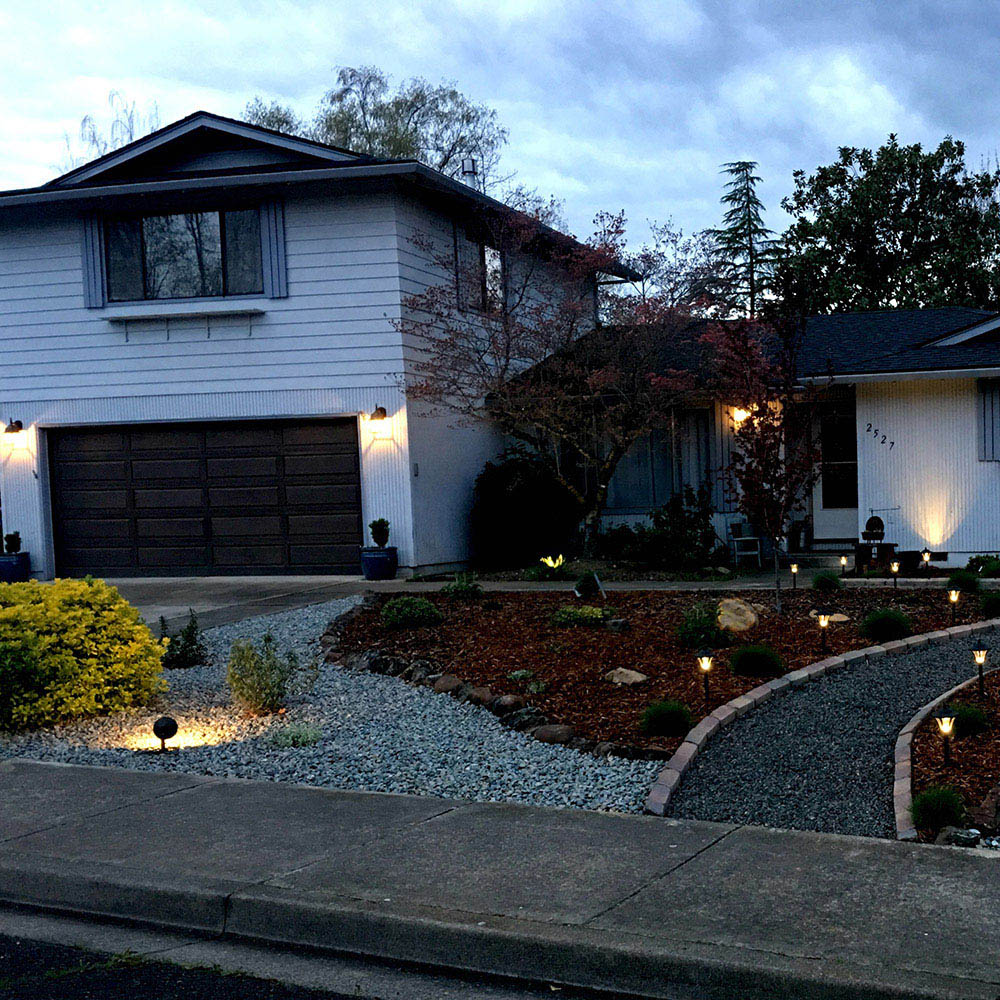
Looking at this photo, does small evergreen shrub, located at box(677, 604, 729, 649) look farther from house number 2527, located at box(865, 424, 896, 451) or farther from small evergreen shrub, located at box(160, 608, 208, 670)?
house number 2527, located at box(865, 424, 896, 451)

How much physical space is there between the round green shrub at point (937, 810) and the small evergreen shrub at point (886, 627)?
455 centimetres

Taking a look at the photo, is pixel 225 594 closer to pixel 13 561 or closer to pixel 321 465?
pixel 321 465

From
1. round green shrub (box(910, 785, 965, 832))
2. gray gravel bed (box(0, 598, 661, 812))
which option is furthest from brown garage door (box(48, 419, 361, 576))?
round green shrub (box(910, 785, 965, 832))

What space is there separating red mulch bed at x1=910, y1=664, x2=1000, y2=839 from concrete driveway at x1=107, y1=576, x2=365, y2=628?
7.69 meters

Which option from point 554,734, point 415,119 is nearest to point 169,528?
point 554,734

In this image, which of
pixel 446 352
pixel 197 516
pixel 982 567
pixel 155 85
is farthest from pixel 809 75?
pixel 155 85

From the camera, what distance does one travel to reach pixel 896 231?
30781mm

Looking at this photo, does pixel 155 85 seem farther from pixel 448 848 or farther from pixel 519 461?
pixel 448 848

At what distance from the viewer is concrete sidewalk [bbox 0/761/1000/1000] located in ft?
13.3

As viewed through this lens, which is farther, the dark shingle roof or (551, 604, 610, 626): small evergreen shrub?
the dark shingle roof

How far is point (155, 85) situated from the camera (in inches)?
1164

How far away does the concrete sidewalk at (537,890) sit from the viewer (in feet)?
13.3

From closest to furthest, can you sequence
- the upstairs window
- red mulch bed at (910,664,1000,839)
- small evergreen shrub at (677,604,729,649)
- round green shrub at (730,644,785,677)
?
1. red mulch bed at (910,664,1000,839)
2. round green shrub at (730,644,785,677)
3. small evergreen shrub at (677,604,729,649)
4. the upstairs window

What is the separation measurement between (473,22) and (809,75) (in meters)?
4.81
